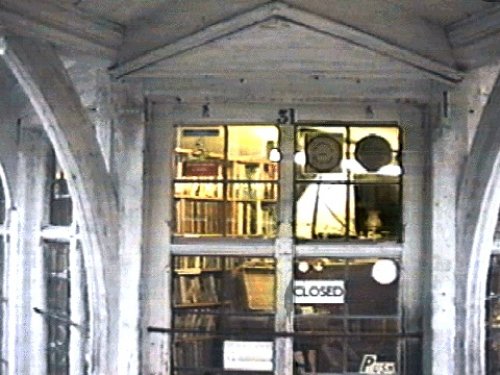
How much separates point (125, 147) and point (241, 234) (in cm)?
58

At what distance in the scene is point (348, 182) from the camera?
4.10 meters

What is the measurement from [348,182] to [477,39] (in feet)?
2.52

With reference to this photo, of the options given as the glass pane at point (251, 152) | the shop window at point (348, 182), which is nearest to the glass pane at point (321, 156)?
the shop window at point (348, 182)

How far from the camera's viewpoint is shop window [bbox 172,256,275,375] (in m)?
4.09

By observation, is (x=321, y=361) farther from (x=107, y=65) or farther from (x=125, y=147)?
(x=107, y=65)

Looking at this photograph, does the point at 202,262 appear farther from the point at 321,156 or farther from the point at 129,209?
the point at 321,156

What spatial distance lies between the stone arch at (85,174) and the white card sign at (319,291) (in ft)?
2.38

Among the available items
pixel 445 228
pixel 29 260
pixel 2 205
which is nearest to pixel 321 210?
pixel 445 228

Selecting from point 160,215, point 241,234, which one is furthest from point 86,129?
point 241,234

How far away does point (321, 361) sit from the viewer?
407 cm

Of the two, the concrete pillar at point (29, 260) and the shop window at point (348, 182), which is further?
the concrete pillar at point (29, 260)

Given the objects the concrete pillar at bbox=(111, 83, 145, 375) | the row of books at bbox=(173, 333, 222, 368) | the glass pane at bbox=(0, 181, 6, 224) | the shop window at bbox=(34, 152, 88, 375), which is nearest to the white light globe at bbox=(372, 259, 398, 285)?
the row of books at bbox=(173, 333, 222, 368)

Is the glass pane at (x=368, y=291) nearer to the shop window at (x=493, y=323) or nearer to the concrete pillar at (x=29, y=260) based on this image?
the shop window at (x=493, y=323)

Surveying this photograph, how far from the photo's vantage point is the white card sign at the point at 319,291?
408cm
